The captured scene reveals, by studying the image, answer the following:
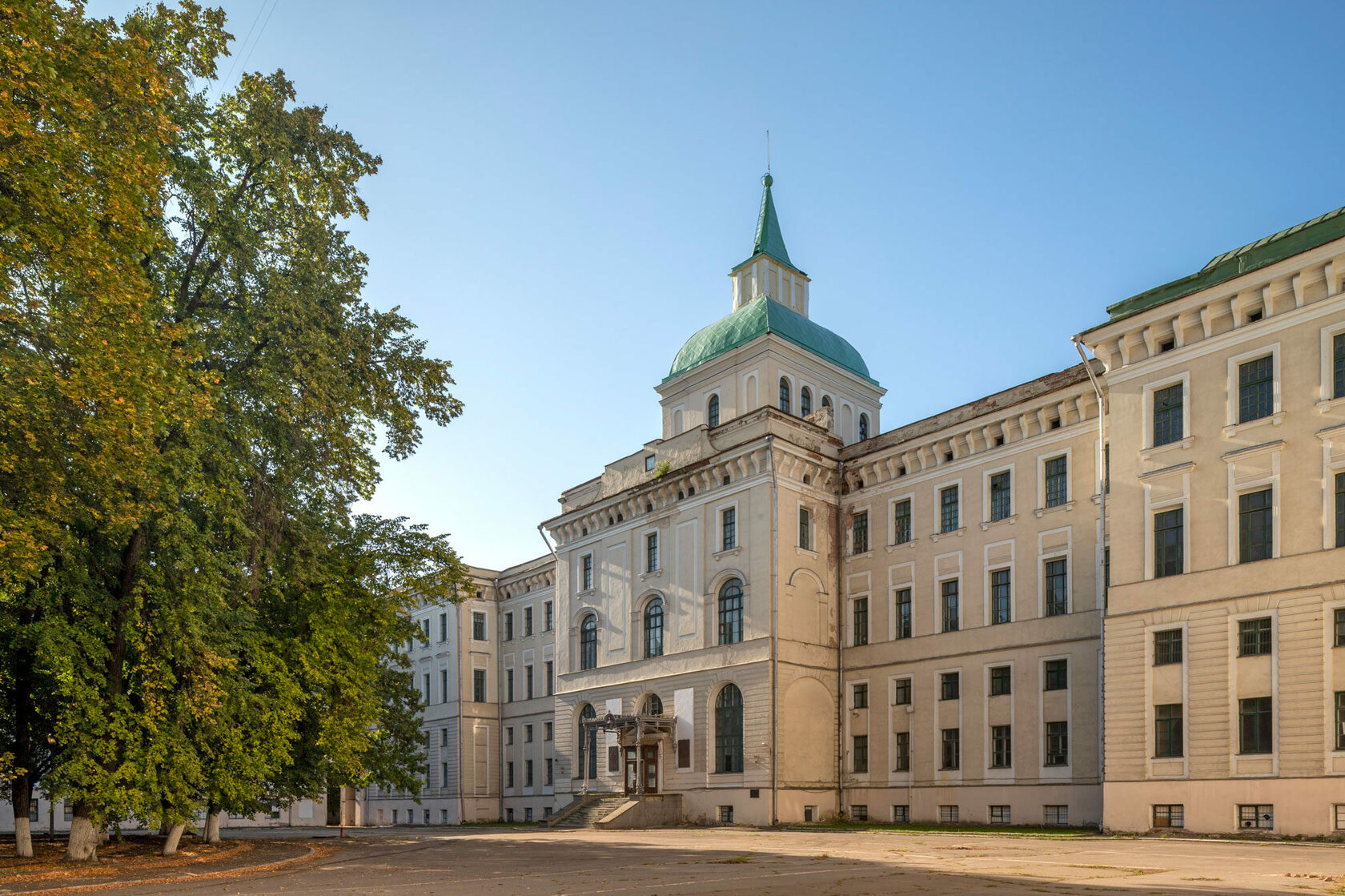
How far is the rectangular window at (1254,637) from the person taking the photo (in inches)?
1028

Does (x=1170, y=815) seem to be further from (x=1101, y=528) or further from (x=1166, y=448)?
(x=1166, y=448)

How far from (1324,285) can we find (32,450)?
28590mm

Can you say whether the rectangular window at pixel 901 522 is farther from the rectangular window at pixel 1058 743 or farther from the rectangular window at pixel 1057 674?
the rectangular window at pixel 1058 743

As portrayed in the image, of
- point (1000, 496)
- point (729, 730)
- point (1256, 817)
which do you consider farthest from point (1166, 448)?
point (729, 730)

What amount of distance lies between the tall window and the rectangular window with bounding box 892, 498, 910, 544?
4.02m

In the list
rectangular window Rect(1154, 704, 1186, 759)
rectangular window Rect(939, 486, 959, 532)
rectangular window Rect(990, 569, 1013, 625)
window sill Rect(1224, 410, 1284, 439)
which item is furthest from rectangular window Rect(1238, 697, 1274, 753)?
rectangular window Rect(939, 486, 959, 532)

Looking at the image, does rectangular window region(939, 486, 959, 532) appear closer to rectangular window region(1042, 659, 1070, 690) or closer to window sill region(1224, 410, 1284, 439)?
rectangular window region(1042, 659, 1070, 690)

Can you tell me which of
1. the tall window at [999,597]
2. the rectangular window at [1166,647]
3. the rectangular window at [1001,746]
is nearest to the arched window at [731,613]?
the tall window at [999,597]

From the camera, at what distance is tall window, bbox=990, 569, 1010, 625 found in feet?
117

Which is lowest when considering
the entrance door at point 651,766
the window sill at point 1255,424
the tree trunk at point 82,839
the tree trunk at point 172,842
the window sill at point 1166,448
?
the entrance door at point 651,766

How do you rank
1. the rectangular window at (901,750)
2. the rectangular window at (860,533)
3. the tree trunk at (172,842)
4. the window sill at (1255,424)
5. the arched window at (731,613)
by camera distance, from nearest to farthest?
the tree trunk at (172,842), the window sill at (1255,424), the rectangular window at (901,750), the arched window at (731,613), the rectangular window at (860,533)

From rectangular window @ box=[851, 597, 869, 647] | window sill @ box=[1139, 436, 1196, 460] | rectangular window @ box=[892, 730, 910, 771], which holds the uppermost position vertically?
window sill @ box=[1139, 436, 1196, 460]

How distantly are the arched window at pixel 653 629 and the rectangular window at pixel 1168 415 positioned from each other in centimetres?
2125

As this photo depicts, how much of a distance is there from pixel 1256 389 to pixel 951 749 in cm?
1598
